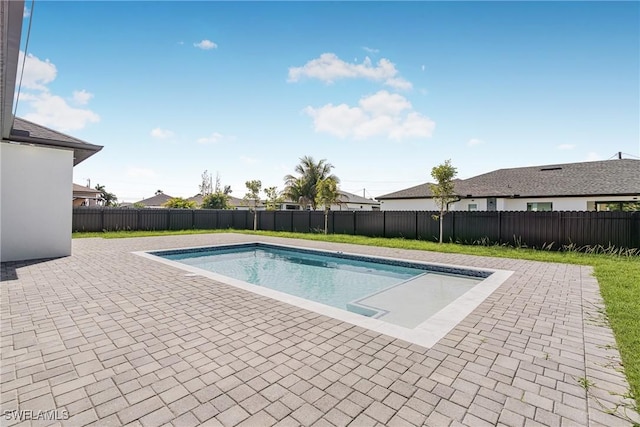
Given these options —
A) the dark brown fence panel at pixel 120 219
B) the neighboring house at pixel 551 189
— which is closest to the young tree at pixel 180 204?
the dark brown fence panel at pixel 120 219

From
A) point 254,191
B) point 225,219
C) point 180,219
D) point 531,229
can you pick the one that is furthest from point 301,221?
point 531,229

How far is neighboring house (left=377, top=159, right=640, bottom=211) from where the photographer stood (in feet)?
46.8

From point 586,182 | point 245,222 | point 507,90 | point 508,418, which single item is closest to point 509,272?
point 508,418

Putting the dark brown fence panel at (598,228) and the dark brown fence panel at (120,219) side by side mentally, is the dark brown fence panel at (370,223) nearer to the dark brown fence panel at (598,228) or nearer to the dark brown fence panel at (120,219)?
the dark brown fence panel at (598,228)

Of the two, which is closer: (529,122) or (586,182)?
(529,122)

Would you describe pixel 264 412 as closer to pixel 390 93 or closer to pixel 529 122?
pixel 390 93

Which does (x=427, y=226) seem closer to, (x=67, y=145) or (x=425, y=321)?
(x=425, y=321)

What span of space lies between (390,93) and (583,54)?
5909mm

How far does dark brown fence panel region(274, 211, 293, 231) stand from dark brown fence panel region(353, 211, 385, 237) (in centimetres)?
429

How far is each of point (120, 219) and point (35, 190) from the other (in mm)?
9413

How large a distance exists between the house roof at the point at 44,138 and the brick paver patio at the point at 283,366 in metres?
4.87

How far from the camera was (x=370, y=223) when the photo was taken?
14727 millimetres

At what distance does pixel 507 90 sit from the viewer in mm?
10352

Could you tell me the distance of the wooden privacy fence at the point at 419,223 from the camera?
920cm
